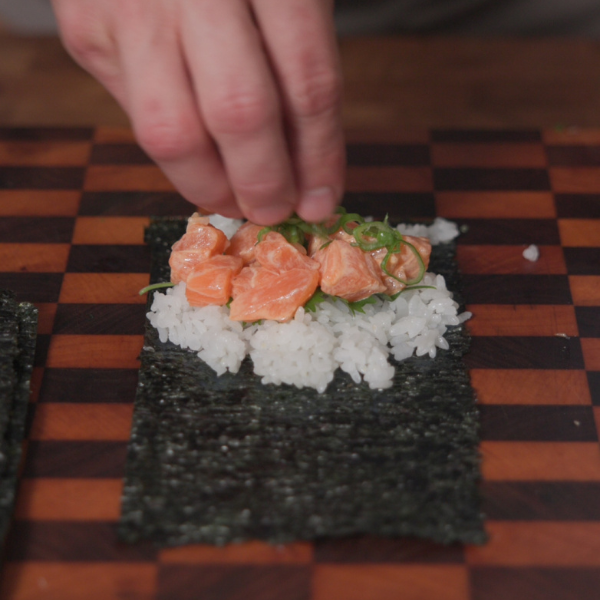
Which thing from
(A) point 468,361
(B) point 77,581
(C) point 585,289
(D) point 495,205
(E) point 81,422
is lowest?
(B) point 77,581

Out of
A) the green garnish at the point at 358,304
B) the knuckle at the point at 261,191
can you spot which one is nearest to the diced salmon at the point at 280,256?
the green garnish at the point at 358,304

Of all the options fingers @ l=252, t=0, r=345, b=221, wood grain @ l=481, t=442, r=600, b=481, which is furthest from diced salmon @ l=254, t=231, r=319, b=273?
wood grain @ l=481, t=442, r=600, b=481

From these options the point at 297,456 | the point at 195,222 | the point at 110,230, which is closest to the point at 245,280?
the point at 195,222

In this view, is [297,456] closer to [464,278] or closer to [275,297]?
[275,297]

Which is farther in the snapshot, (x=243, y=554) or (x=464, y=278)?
(x=464, y=278)

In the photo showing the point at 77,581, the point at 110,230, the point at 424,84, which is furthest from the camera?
the point at 424,84

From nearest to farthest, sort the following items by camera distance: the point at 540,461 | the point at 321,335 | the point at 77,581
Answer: the point at 77,581 < the point at 540,461 < the point at 321,335
